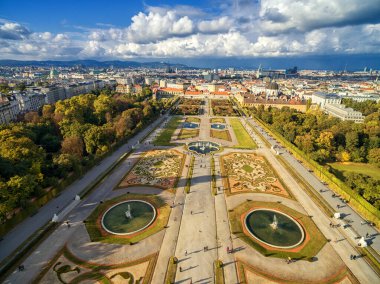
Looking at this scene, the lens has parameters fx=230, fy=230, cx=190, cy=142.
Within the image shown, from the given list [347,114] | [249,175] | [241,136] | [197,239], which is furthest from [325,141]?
[197,239]

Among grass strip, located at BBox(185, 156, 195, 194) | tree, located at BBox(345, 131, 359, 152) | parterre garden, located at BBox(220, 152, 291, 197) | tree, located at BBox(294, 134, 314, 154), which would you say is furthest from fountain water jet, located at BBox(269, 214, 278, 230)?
tree, located at BBox(345, 131, 359, 152)

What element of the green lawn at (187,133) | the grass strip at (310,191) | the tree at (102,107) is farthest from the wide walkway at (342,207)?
the tree at (102,107)

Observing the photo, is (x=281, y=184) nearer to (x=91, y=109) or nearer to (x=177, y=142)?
(x=177, y=142)

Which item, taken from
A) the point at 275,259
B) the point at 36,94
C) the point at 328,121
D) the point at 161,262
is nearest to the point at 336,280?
the point at 275,259

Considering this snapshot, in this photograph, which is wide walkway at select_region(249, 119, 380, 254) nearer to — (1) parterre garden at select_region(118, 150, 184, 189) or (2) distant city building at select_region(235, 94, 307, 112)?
(1) parterre garden at select_region(118, 150, 184, 189)

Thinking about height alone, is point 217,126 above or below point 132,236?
above

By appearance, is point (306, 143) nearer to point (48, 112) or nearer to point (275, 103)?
A: point (275, 103)

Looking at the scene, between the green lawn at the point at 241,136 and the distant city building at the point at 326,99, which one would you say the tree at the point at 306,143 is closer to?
the green lawn at the point at 241,136
